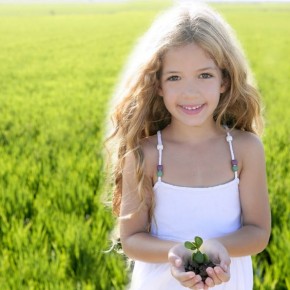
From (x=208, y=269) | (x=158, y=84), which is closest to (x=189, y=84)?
(x=158, y=84)

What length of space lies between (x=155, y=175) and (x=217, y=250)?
311 millimetres

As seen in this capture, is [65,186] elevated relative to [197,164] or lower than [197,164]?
lower

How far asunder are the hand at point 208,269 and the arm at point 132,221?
181mm

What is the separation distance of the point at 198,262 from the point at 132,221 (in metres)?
0.32

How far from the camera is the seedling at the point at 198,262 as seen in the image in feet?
4.85

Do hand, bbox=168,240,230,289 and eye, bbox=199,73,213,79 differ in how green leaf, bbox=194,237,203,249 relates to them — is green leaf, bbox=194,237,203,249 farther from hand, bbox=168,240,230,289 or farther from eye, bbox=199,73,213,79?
eye, bbox=199,73,213,79

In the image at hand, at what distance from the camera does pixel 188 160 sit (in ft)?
5.90

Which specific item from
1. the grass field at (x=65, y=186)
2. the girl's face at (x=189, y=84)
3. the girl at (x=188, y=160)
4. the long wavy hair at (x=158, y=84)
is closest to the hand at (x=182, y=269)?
the girl at (x=188, y=160)

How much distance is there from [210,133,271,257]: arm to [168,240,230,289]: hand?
0.17 meters

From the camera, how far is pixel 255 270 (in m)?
2.75

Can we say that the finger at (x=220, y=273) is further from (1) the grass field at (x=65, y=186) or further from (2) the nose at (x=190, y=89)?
(1) the grass field at (x=65, y=186)

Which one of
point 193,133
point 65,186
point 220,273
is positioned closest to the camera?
point 220,273

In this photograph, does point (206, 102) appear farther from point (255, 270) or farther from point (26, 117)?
point (26, 117)

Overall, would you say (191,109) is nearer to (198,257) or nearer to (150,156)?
(150,156)
